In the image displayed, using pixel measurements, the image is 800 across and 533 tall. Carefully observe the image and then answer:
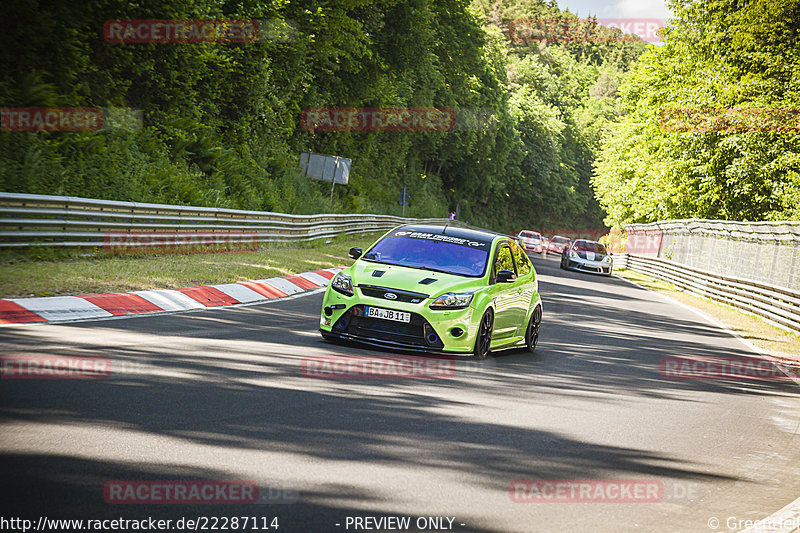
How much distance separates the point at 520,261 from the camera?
Result: 1259 centimetres

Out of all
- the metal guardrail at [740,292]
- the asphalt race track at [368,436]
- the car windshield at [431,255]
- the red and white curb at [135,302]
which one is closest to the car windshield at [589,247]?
the metal guardrail at [740,292]

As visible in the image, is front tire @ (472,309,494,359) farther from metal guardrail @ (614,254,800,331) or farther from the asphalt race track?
metal guardrail @ (614,254,800,331)

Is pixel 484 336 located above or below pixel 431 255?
below

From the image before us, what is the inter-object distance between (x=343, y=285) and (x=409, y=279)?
0.78m

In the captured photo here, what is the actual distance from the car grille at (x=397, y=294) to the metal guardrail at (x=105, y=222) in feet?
21.7

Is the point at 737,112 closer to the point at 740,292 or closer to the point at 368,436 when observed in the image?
A: the point at 740,292

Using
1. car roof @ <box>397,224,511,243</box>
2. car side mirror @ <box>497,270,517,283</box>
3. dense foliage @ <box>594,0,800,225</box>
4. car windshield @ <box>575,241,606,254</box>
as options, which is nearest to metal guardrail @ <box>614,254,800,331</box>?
car windshield @ <box>575,241,606,254</box>

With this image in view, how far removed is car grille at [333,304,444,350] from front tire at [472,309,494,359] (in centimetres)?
64

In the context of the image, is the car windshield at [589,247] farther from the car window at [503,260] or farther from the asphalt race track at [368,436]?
the asphalt race track at [368,436]

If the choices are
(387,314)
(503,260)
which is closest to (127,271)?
(387,314)

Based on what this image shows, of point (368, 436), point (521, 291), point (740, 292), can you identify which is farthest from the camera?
point (740, 292)

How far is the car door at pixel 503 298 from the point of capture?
11.1 m

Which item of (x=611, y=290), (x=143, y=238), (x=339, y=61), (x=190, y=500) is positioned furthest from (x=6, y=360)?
(x=339, y=61)

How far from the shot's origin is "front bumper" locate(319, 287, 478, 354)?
32.5ft
